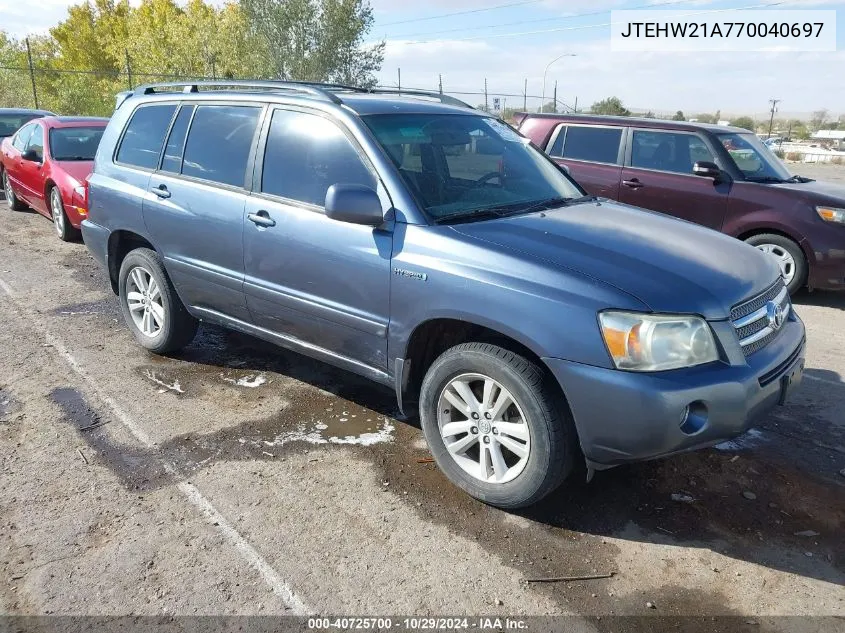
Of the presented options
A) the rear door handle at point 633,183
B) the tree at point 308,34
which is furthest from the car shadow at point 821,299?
the tree at point 308,34

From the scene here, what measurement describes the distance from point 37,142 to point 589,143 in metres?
7.44

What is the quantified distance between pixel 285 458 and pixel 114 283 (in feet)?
8.41

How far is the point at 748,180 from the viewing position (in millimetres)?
7203

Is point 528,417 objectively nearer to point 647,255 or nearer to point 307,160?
point 647,255

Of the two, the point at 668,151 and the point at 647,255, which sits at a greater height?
the point at 668,151

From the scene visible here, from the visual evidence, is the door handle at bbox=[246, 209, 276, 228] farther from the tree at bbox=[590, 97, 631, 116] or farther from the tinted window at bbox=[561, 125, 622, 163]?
the tree at bbox=[590, 97, 631, 116]

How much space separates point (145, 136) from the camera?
4.90m

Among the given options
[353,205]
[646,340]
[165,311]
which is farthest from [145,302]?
[646,340]

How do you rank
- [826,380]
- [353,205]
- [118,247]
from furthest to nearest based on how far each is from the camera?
[118,247], [826,380], [353,205]

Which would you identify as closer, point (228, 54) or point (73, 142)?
point (73, 142)

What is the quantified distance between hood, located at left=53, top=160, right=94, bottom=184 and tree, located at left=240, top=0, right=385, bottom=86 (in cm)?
2368

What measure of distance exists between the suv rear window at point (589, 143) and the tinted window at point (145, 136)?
501cm

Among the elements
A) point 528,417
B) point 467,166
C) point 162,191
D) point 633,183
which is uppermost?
point 467,166

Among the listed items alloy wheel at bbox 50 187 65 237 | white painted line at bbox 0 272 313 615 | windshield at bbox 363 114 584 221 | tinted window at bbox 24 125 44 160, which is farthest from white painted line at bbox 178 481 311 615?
tinted window at bbox 24 125 44 160
